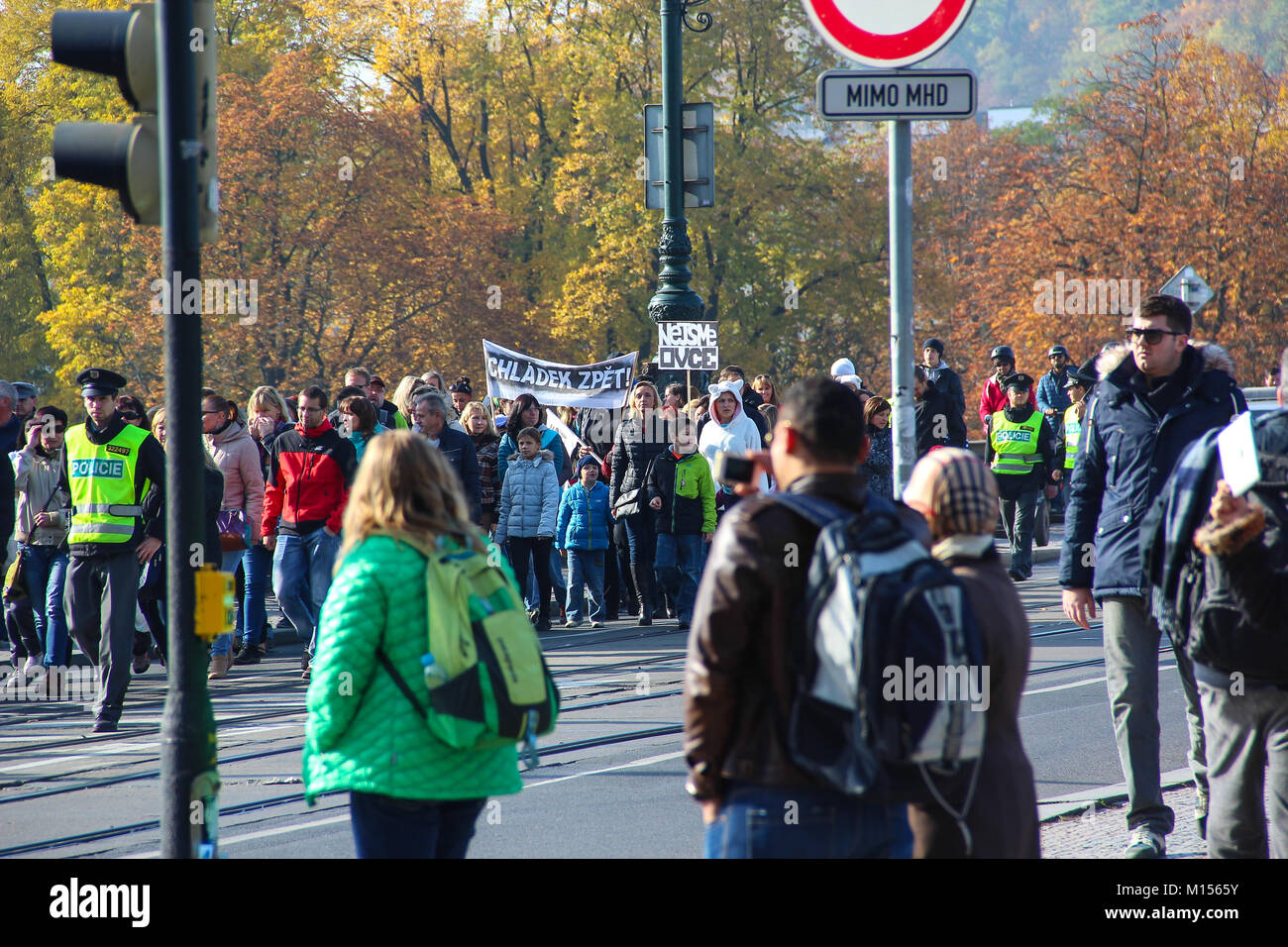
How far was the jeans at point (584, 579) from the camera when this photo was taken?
14.2m

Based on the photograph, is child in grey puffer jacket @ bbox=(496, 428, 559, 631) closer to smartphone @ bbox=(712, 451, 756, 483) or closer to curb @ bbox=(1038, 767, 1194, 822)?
curb @ bbox=(1038, 767, 1194, 822)

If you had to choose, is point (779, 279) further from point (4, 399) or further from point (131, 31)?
point (131, 31)

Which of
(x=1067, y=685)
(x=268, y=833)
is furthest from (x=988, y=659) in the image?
(x=1067, y=685)

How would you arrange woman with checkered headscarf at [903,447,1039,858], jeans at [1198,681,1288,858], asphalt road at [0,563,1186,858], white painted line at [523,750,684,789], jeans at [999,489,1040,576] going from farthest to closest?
1. jeans at [999,489,1040,576]
2. white painted line at [523,750,684,789]
3. asphalt road at [0,563,1186,858]
4. jeans at [1198,681,1288,858]
5. woman with checkered headscarf at [903,447,1039,858]

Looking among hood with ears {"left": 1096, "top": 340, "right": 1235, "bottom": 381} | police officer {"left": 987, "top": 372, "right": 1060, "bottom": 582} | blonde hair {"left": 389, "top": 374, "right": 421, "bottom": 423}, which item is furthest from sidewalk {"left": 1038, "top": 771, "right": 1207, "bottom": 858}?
police officer {"left": 987, "top": 372, "right": 1060, "bottom": 582}

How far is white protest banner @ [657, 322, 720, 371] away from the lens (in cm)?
1491

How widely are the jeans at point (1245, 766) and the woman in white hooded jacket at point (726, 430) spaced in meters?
9.03

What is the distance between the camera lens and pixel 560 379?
59.5 ft

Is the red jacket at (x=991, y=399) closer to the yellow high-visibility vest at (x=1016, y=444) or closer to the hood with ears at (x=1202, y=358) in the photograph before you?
the yellow high-visibility vest at (x=1016, y=444)

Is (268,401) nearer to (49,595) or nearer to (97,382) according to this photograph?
(49,595)

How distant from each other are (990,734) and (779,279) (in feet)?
109

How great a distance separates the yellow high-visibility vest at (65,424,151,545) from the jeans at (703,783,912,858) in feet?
22.2

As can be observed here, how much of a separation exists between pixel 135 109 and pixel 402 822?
2318 mm
